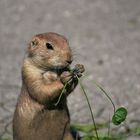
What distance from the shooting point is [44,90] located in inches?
179

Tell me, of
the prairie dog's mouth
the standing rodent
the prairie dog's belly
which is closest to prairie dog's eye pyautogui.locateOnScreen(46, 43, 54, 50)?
the standing rodent

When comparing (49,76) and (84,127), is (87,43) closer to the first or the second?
(84,127)

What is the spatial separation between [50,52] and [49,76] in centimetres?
16

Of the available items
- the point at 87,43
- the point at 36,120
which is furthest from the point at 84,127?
the point at 87,43

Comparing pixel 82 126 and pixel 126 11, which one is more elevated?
pixel 126 11

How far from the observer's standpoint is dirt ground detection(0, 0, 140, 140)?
253 inches

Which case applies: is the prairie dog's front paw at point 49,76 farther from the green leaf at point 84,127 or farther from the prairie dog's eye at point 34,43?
the green leaf at point 84,127

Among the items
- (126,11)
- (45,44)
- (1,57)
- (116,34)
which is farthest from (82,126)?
(126,11)

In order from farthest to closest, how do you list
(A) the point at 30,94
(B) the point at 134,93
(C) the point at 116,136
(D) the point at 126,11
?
(D) the point at 126,11 < (B) the point at 134,93 < (C) the point at 116,136 < (A) the point at 30,94

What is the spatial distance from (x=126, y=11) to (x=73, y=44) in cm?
124

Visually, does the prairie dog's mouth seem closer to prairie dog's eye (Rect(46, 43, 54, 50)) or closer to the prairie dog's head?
the prairie dog's head

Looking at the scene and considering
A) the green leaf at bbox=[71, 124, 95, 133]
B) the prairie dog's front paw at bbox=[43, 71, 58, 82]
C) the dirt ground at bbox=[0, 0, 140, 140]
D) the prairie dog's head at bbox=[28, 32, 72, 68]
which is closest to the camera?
the prairie dog's head at bbox=[28, 32, 72, 68]

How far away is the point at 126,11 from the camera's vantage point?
28.3ft

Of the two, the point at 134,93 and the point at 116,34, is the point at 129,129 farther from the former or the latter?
the point at 116,34
